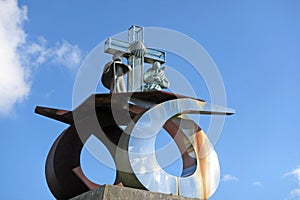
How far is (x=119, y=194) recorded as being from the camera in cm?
668

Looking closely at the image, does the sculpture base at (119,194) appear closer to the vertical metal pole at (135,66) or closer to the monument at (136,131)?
the monument at (136,131)

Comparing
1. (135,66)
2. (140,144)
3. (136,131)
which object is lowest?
(140,144)

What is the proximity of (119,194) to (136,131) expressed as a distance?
1556 mm

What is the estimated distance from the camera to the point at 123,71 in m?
9.28

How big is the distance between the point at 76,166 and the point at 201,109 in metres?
2.61

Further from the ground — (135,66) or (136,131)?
(135,66)

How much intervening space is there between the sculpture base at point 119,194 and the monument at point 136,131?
260 millimetres

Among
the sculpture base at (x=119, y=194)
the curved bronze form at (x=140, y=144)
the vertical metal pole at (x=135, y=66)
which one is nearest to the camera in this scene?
the sculpture base at (x=119, y=194)

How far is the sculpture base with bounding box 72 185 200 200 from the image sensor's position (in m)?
6.59

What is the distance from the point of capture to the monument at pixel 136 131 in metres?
7.88

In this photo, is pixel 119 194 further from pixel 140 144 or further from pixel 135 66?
pixel 135 66

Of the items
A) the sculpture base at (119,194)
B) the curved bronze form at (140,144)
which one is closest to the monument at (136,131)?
the curved bronze form at (140,144)

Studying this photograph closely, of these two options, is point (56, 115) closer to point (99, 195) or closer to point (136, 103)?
point (136, 103)

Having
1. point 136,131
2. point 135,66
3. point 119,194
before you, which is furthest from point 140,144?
point 135,66
